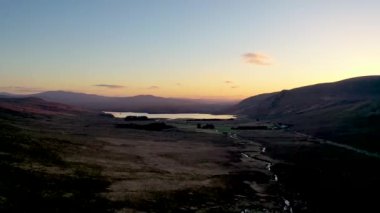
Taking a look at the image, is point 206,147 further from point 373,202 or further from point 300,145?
point 373,202

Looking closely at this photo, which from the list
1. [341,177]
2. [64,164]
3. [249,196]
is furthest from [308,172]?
[64,164]

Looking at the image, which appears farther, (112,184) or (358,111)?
(358,111)

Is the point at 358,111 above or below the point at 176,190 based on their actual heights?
above

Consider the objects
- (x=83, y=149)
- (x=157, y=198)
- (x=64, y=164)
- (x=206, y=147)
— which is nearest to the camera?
(x=157, y=198)

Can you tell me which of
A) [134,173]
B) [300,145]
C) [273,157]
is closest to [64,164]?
[134,173]

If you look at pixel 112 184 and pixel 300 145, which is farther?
pixel 300 145

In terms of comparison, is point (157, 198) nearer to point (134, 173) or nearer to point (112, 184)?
point (112, 184)

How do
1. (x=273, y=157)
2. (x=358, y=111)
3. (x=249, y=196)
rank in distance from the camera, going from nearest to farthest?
(x=249, y=196) < (x=273, y=157) < (x=358, y=111)
